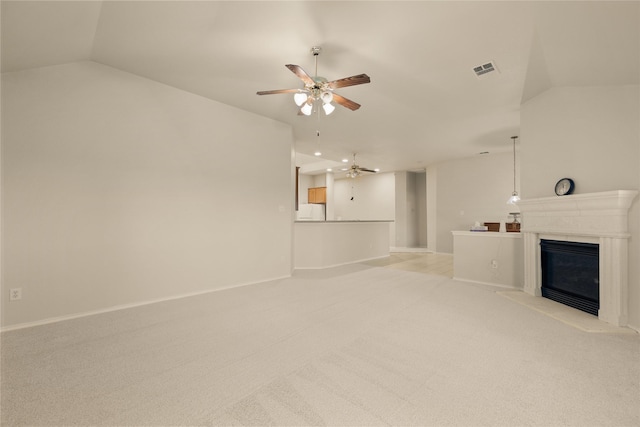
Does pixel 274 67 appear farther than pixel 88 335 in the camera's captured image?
Yes

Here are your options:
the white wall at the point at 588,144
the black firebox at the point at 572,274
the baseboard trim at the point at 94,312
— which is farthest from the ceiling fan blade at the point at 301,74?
the black firebox at the point at 572,274

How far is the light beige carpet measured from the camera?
151 cm

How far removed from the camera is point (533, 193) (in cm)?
397

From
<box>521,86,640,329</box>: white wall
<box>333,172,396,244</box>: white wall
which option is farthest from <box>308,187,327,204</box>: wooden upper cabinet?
<box>521,86,640,329</box>: white wall

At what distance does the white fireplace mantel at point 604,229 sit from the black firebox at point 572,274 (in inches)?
5.3

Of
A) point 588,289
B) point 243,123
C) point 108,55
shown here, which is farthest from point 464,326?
point 108,55

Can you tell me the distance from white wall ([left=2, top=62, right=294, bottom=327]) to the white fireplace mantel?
4.33 metres

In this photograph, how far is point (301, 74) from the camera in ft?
8.38

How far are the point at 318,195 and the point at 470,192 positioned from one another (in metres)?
5.55

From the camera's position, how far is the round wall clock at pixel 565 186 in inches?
133

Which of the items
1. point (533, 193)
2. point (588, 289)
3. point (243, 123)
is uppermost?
point (243, 123)

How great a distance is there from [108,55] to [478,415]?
14.9 feet

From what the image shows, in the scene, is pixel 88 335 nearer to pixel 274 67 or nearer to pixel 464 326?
pixel 274 67

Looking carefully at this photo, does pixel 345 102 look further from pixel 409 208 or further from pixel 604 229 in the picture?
pixel 409 208
